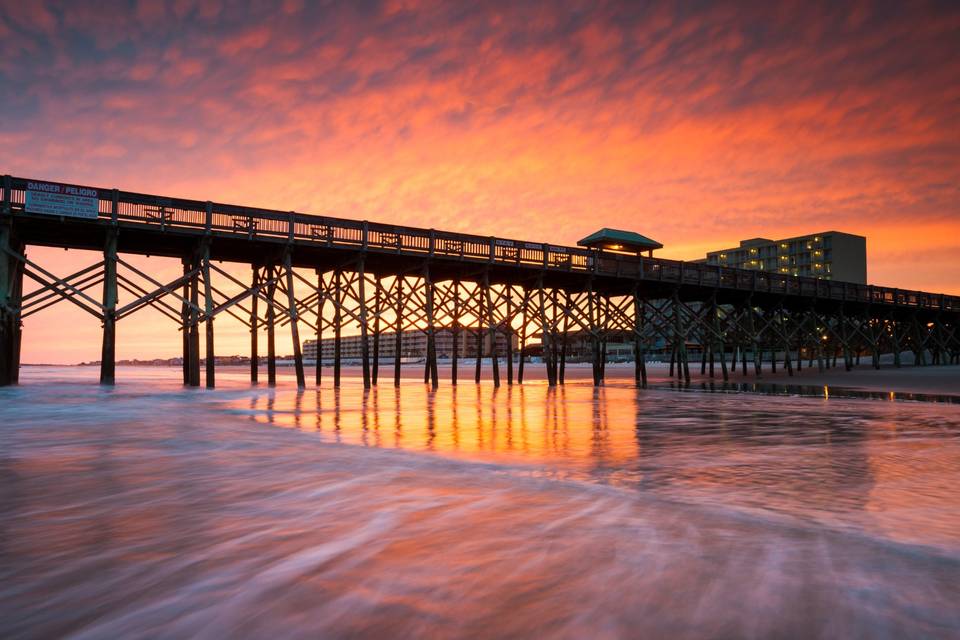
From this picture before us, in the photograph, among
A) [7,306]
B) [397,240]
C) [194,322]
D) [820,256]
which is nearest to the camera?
[7,306]

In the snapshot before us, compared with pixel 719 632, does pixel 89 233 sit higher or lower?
higher

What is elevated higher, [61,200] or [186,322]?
[61,200]

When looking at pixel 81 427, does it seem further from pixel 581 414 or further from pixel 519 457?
pixel 581 414

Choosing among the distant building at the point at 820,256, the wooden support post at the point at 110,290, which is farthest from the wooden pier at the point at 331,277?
the distant building at the point at 820,256

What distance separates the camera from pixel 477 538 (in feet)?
13.2

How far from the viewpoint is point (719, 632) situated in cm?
258

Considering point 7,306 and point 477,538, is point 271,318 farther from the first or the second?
point 477,538

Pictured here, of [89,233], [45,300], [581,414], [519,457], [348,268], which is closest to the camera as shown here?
[519,457]

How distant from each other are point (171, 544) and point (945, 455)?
9630mm

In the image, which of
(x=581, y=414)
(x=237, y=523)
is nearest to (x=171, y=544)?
(x=237, y=523)

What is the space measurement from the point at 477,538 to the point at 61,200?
71.3ft

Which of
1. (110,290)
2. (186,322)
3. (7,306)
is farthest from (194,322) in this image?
(7,306)

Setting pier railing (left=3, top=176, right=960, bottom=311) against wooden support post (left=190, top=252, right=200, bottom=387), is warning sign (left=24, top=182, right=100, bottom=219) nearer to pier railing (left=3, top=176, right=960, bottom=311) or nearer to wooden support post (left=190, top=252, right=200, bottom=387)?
pier railing (left=3, top=176, right=960, bottom=311)

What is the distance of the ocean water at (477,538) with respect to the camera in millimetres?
2750
